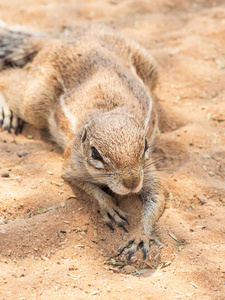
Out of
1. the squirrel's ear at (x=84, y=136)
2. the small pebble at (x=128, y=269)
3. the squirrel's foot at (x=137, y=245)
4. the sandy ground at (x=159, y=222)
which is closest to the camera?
the sandy ground at (x=159, y=222)

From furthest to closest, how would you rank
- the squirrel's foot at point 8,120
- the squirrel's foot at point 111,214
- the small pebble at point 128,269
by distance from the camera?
the squirrel's foot at point 8,120 < the squirrel's foot at point 111,214 < the small pebble at point 128,269

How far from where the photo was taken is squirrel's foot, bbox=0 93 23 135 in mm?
5097

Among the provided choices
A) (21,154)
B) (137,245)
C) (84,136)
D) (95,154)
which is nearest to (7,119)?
(21,154)

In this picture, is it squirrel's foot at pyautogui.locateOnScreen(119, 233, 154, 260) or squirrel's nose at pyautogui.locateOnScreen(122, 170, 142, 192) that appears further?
squirrel's foot at pyautogui.locateOnScreen(119, 233, 154, 260)

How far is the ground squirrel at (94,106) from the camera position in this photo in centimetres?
338

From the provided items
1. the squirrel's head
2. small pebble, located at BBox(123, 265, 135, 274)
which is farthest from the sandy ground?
the squirrel's head

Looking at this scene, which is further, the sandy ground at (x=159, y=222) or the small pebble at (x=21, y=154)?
the small pebble at (x=21, y=154)

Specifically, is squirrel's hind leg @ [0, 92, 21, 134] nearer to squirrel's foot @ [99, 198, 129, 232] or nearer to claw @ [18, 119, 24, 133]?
claw @ [18, 119, 24, 133]

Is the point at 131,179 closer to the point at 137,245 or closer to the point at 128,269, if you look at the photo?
the point at 137,245

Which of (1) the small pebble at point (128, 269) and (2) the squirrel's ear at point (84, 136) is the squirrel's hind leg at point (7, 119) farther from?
(1) the small pebble at point (128, 269)

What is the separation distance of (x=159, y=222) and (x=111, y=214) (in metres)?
0.45

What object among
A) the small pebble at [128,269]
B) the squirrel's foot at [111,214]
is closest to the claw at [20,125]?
the squirrel's foot at [111,214]

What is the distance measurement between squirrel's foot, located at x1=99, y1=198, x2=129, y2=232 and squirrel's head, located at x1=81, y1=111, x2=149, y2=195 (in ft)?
1.03

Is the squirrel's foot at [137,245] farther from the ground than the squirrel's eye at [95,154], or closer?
closer
